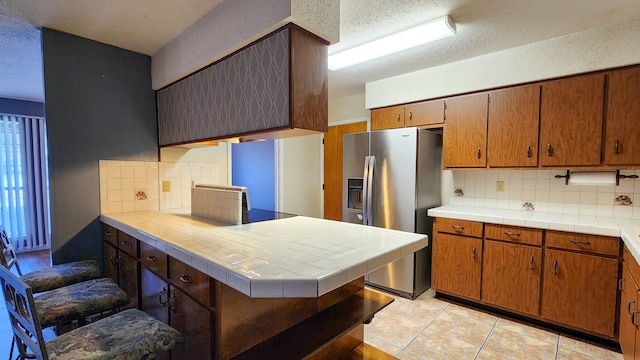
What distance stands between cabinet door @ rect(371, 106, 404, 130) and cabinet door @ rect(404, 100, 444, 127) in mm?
71

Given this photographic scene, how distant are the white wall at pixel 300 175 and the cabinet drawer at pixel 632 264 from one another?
3466 millimetres

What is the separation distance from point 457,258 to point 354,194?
4.00ft

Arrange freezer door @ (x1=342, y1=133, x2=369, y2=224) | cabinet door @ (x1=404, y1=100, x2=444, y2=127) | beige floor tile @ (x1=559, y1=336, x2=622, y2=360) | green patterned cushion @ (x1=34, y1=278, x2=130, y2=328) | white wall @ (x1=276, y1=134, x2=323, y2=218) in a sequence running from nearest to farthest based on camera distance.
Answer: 1. green patterned cushion @ (x1=34, y1=278, x2=130, y2=328)
2. beige floor tile @ (x1=559, y1=336, x2=622, y2=360)
3. cabinet door @ (x1=404, y1=100, x2=444, y2=127)
4. freezer door @ (x1=342, y1=133, x2=369, y2=224)
5. white wall @ (x1=276, y1=134, x2=323, y2=218)

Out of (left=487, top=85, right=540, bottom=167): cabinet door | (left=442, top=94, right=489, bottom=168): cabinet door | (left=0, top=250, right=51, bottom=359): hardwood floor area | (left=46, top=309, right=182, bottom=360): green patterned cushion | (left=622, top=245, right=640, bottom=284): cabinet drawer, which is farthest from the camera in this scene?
(left=442, top=94, right=489, bottom=168): cabinet door

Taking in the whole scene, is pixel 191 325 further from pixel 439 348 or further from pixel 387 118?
pixel 387 118

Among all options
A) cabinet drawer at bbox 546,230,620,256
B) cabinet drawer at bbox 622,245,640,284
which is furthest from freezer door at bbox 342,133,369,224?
cabinet drawer at bbox 622,245,640,284

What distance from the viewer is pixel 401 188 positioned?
294cm

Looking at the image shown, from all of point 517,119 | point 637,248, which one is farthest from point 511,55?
point 637,248

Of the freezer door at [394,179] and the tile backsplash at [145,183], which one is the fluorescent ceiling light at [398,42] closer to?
the freezer door at [394,179]

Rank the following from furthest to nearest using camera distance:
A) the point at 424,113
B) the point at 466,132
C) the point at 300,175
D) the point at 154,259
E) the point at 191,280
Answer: the point at 300,175
the point at 424,113
the point at 466,132
the point at 154,259
the point at 191,280

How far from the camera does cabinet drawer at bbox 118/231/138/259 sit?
185 centimetres

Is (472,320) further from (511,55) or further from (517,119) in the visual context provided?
(511,55)

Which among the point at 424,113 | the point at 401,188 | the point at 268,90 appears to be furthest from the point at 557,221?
the point at 268,90

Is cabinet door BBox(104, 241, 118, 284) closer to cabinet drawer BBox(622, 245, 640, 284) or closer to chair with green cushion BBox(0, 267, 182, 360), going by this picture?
chair with green cushion BBox(0, 267, 182, 360)
